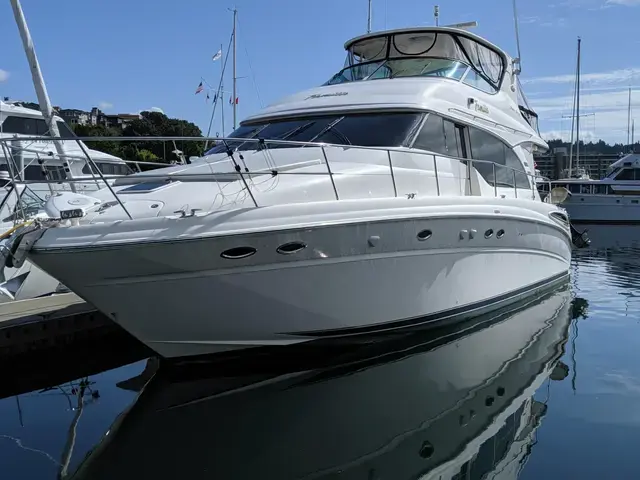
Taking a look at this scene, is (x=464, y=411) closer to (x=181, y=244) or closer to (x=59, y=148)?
(x=181, y=244)

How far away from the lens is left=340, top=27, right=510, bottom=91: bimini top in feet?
28.6

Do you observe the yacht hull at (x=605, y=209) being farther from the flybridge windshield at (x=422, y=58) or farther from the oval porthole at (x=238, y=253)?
the oval porthole at (x=238, y=253)

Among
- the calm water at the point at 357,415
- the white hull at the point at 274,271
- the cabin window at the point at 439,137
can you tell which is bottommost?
the calm water at the point at 357,415

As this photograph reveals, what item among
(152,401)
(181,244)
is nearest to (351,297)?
(181,244)

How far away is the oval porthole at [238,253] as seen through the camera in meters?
5.02

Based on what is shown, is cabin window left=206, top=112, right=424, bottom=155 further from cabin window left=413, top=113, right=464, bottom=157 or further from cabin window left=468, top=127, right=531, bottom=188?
cabin window left=468, top=127, right=531, bottom=188

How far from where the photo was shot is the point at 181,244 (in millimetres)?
4848

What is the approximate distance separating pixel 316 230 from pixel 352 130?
6.63 ft

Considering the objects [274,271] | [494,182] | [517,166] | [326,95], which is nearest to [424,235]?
[274,271]

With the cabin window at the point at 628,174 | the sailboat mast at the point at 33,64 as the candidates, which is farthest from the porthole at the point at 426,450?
the cabin window at the point at 628,174

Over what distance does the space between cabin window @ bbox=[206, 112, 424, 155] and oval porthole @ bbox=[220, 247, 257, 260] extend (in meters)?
1.87

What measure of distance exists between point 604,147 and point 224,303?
8409 centimetres

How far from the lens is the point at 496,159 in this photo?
8.20 meters

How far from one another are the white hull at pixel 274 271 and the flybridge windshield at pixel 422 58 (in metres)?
2.73
